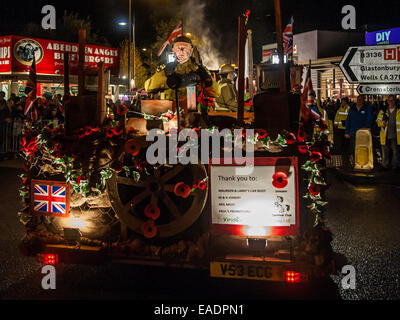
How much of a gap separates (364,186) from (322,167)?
7.31 m

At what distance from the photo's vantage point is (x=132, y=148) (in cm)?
387

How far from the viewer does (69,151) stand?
4102 millimetres

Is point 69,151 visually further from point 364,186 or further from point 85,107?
point 364,186

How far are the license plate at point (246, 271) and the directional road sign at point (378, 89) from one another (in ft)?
22.7

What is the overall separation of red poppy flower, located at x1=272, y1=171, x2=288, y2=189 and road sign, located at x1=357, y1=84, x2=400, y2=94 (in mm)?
6618

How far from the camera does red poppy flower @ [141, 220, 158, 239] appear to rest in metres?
3.90

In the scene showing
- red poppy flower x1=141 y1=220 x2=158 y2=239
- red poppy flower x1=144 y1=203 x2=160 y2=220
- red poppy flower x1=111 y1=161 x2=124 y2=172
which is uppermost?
red poppy flower x1=111 y1=161 x2=124 y2=172

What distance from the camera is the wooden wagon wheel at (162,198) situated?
3900 mm

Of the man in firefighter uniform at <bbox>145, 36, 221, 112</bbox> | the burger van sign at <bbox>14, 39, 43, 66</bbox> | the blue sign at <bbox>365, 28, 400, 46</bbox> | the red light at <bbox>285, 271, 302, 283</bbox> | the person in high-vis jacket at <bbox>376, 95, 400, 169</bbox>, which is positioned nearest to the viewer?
the red light at <bbox>285, 271, 302, 283</bbox>

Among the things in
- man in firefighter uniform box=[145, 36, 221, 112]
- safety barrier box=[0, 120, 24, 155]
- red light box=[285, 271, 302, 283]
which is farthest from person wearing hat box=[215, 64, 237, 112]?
safety barrier box=[0, 120, 24, 155]

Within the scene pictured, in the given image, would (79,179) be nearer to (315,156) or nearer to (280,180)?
(280,180)

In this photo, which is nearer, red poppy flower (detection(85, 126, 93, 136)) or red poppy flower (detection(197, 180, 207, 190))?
red poppy flower (detection(197, 180, 207, 190))

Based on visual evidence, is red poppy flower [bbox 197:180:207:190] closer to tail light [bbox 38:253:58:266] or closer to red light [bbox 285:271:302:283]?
red light [bbox 285:271:302:283]

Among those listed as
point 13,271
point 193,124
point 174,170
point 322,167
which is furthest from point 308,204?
point 13,271
